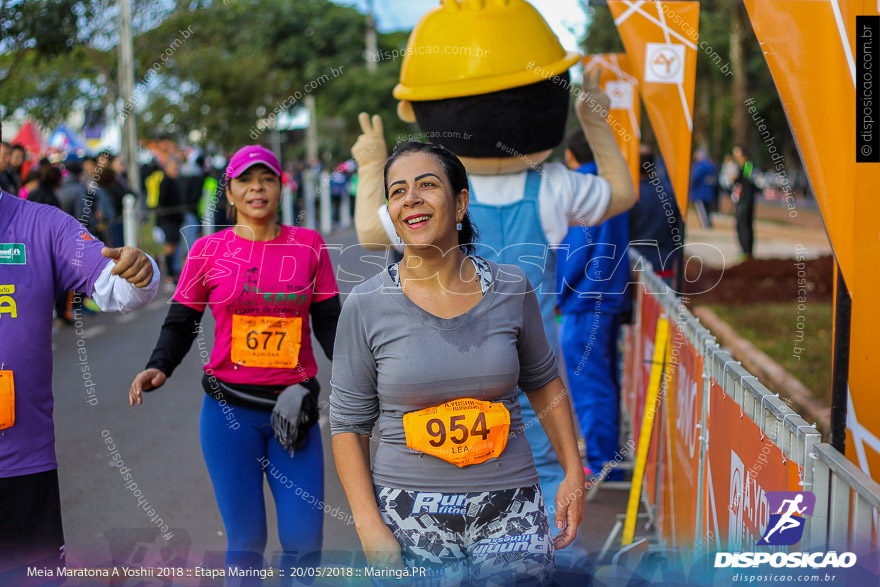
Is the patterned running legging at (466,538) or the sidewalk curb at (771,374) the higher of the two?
the patterned running legging at (466,538)

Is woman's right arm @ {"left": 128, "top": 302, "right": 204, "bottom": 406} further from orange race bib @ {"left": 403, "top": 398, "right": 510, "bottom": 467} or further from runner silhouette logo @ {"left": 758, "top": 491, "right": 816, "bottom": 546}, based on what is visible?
runner silhouette logo @ {"left": 758, "top": 491, "right": 816, "bottom": 546}

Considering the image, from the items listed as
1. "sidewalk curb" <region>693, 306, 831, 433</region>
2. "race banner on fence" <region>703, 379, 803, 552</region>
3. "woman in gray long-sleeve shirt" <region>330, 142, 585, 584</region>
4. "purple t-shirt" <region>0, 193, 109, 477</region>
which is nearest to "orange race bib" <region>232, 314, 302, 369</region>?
"purple t-shirt" <region>0, 193, 109, 477</region>

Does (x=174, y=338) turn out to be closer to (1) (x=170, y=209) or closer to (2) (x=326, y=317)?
(2) (x=326, y=317)

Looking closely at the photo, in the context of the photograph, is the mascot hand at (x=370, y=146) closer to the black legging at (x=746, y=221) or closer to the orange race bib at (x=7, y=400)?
the orange race bib at (x=7, y=400)

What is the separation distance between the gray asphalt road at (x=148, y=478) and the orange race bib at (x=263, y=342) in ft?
1.80

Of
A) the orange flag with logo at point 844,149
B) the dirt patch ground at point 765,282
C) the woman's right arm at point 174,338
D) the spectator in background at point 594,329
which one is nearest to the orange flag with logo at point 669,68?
the spectator in background at point 594,329

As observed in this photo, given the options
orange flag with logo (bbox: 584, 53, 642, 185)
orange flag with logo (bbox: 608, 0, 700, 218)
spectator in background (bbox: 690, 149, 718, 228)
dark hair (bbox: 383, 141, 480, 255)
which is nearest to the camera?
dark hair (bbox: 383, 141, 480, 255)

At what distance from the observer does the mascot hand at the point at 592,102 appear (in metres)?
4.18

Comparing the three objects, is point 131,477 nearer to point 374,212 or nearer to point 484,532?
point 374,212

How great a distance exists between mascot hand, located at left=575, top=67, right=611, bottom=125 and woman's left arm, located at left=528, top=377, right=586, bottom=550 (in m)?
1.61

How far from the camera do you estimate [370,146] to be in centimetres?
387

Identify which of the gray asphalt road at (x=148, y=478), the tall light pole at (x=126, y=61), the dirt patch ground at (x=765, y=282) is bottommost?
the gray asphalt road at (x=148, y=478)

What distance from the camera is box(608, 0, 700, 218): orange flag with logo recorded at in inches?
204

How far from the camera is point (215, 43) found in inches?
585
